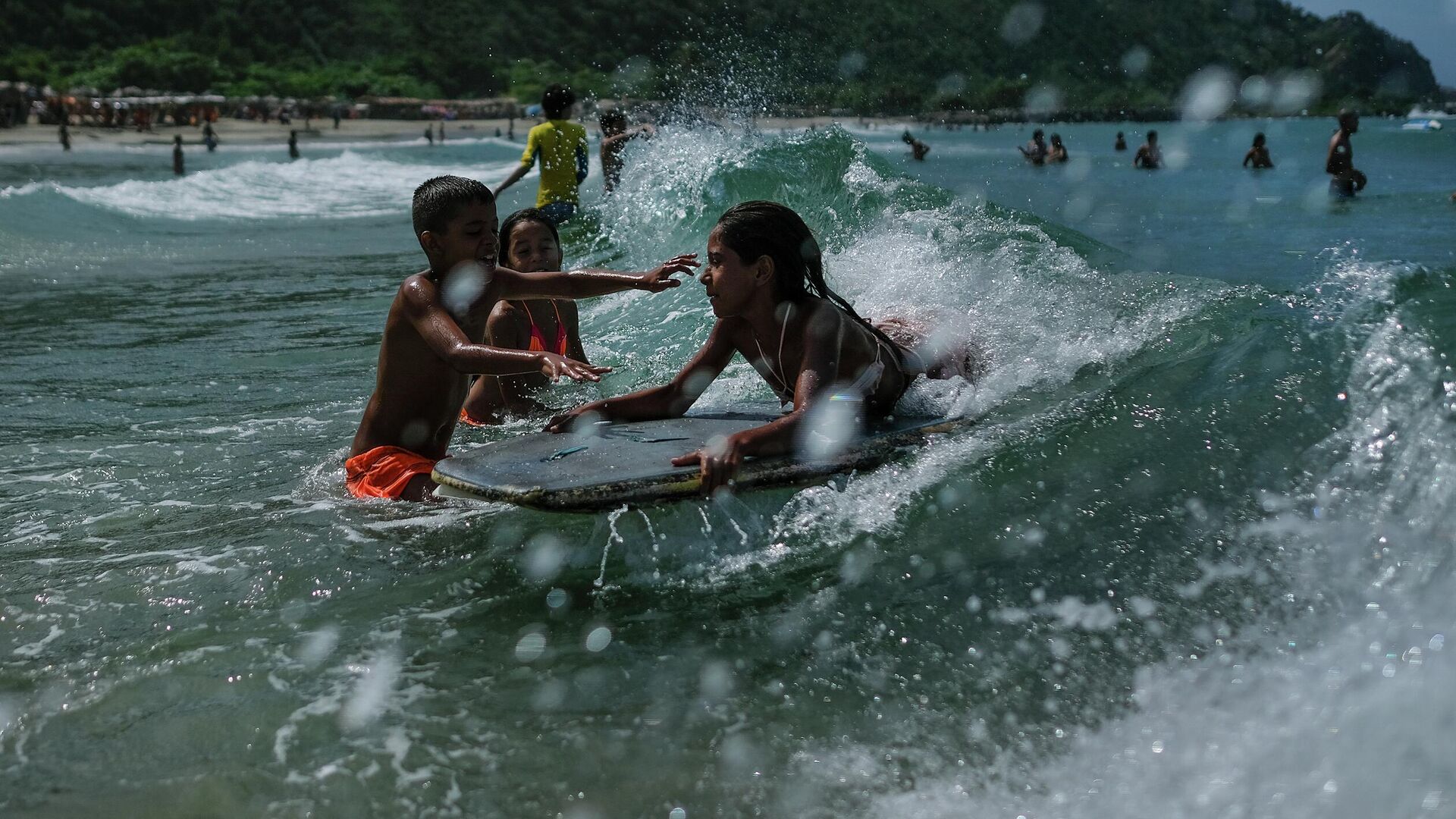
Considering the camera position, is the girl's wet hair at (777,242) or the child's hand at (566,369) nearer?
the child's hand at (566,369)

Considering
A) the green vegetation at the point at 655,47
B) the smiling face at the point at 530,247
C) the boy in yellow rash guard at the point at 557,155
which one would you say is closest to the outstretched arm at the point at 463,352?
the smiling face at the point at 530,247

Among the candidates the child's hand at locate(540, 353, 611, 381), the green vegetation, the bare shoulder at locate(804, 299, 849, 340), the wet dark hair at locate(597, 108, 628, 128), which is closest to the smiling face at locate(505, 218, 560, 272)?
the bare shoulder at locate(804, 299, 849, 340)

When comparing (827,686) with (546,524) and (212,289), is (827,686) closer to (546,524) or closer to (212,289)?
(546,524)

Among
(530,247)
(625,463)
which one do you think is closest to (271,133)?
(530,247)

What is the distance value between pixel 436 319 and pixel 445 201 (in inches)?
16.5

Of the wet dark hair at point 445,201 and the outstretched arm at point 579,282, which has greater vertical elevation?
the wet dark hair at point 445,201

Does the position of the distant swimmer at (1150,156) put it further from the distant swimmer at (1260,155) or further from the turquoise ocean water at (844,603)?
the turquoise ocean water at (844,603)

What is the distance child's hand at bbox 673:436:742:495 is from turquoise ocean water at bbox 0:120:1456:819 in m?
0.20

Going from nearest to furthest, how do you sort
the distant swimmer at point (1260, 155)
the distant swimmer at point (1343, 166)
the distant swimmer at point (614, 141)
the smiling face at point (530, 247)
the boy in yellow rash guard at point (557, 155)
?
the smiling face at point (530, 247), the boy in yellow rash guard at point (557, 155), the distant swimmer at point (614, 141), the distant swimmer at point (1343, 166), the distant swimmer at point (1260, 155)

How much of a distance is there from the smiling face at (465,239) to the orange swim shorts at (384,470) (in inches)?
26.4

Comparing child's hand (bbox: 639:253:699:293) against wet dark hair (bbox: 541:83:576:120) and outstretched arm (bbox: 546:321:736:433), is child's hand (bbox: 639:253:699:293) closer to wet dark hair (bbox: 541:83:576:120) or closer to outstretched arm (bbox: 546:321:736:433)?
outstretched arm (bbox: 546:321:736:433)

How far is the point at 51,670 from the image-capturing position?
10.0ft

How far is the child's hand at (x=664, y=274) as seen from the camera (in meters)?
4.14

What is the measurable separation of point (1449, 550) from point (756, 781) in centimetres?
214
